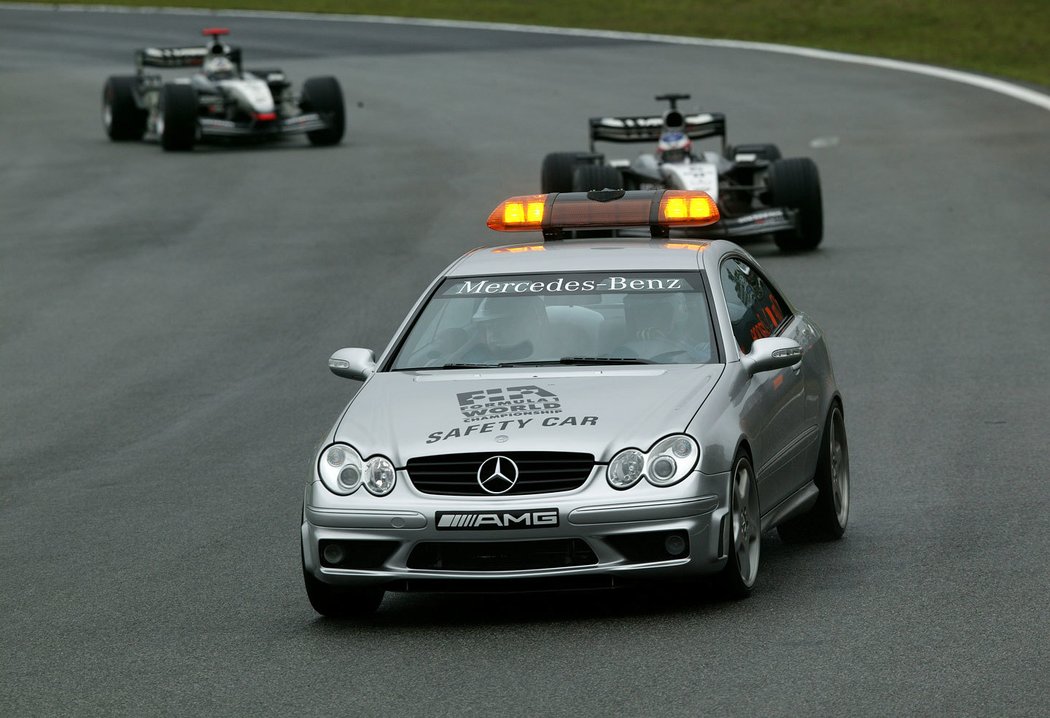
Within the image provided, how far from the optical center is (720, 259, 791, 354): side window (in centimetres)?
895

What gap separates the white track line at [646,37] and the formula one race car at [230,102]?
10.9 m

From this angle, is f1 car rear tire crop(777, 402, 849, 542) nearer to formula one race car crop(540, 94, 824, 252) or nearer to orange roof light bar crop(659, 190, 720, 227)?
orange roof light bar crop(659, 190, 720, 227)

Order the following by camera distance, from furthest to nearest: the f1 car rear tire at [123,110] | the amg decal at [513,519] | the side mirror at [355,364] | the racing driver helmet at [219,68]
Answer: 1. the f1 car rear tire at [123,110]
2. the racing driver helmet at [219,68]
3. the side mirror at [355,364]
4. the amg decal at [513,519]

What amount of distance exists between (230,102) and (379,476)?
24.3m

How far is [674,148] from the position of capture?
70.0 ft

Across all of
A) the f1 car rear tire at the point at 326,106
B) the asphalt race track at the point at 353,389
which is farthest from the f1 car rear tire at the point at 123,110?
the f1 car rear tire at the point at 326,106

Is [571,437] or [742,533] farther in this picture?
[742,533]

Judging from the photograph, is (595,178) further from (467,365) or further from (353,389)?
(467,365)

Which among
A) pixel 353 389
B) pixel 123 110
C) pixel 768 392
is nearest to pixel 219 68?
pixel 123 110

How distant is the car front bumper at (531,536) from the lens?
299 inches

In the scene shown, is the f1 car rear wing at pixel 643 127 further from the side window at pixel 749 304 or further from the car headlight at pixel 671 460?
the car headlight at pixel 671 460

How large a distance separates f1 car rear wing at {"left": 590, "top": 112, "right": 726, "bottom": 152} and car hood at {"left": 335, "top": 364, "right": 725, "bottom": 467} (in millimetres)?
13673

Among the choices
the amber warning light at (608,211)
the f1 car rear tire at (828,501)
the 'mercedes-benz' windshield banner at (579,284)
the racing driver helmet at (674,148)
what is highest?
the amber warning light at (608,211)

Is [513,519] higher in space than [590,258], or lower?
lower
